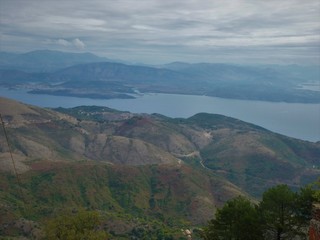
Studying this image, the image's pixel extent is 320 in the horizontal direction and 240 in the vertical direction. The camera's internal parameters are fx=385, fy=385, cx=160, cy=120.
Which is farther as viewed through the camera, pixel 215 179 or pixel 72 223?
pixel 215 179

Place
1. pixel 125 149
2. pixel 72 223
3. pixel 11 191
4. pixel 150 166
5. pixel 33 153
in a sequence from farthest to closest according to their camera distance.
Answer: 1. pixel 125 149
2. pixel 33 153
3. pixel 150 166
4. pixel 11 191
5. pixel 72 223

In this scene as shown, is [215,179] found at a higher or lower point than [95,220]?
lower

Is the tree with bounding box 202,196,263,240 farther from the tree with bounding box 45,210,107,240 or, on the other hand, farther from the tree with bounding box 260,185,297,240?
the tree with bounding box 45,210,107,240

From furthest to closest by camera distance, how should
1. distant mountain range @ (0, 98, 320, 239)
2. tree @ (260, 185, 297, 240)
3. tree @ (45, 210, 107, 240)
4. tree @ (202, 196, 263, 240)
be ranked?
distant mountain range @ (0, 98, 320, 239)
tree @ (45, 210, 107, 240)
tree @ (202, 196, 263, 240)
tree @ (260, 185, 297, 240)

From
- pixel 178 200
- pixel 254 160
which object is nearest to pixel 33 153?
pixel 178 200

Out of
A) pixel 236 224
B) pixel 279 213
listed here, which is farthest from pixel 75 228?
pixel 279 213

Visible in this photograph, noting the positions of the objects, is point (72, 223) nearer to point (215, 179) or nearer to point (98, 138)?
point (215, 179)

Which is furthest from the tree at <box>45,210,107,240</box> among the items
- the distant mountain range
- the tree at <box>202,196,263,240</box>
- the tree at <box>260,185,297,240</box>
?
the distant mountain range
